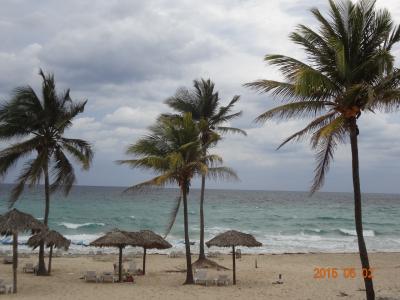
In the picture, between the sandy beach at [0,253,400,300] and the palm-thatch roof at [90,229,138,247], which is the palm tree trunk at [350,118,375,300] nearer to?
the sandy beach at [0,253,400,300]

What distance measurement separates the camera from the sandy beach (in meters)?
14.4

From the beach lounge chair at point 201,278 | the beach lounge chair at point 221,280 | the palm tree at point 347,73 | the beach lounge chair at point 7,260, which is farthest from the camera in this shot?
the beach lounge chair at point 7,260

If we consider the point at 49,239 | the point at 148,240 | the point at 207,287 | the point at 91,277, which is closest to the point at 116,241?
the point at 91,277

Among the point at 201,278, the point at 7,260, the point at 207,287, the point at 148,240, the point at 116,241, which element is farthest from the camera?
the point at 7,260

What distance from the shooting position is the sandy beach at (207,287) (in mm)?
14398

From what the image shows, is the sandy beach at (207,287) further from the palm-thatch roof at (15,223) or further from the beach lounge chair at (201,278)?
the palm-thatch roof at (15,223)

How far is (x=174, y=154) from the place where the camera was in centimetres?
1534

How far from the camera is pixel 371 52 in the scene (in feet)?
32.8

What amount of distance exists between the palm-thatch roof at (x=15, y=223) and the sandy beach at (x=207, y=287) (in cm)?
201

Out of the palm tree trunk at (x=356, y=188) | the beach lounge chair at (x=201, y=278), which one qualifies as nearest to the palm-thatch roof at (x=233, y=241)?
the beach lounge chair at (x=201, y=278)

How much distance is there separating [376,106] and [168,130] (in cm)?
802

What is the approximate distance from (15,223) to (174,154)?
213 inches

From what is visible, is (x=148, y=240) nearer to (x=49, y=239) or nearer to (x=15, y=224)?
(x=49, y=239)

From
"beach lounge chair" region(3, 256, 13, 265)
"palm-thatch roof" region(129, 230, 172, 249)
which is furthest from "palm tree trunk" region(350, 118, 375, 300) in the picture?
"beach lounge chair" region(3, 256, 13, 265)
